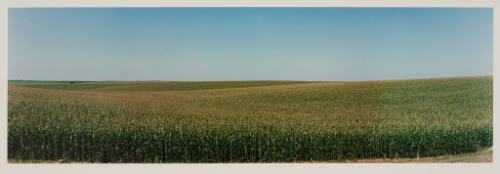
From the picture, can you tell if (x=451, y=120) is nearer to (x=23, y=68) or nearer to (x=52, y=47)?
(x=52, y=47)

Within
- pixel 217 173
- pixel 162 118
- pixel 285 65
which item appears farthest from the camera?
pixel 285 65

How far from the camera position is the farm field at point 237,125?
525 centimetres

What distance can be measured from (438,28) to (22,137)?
8.73m

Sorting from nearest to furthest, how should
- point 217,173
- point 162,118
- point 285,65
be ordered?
1. point 217,173
2. point 162,118
3. point 285,65

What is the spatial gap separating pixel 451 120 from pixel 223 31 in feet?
16.5

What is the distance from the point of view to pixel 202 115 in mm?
5699

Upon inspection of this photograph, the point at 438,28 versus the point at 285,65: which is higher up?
the point at 438,28

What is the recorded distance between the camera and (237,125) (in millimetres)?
5430

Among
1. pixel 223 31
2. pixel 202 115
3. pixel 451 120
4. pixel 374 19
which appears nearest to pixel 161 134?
pixel 202 115

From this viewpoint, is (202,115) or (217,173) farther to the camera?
(202,115)

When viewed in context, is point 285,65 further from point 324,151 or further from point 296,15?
point 324,151

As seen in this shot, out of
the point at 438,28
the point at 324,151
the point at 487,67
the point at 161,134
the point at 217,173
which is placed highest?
the point at 438,28

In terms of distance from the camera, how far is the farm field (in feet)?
17.2

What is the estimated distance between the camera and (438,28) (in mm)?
5855
